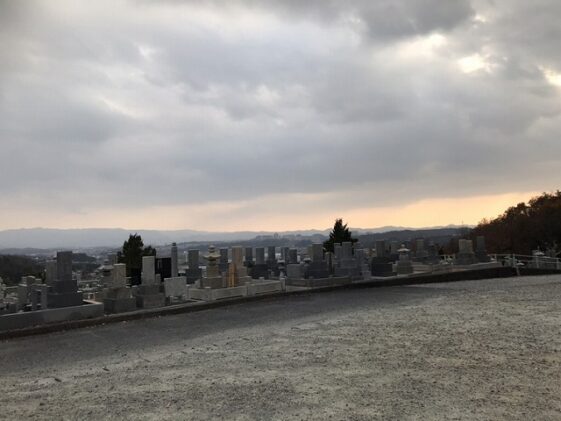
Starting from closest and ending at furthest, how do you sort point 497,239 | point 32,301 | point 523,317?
1. point 523,317
2. point 32,301
3. point 497,239

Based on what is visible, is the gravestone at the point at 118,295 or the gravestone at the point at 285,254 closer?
the gravestone at the point at 118,295

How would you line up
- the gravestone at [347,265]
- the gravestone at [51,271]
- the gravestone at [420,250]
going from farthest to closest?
the gravestone at [420,250], the gravestone at [347,265], the gravestone at [51,271]

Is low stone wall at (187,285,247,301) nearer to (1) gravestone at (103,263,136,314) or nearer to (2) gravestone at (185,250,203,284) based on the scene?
(1) gravestone at (103,263,136,314)

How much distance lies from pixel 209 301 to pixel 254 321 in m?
3.05

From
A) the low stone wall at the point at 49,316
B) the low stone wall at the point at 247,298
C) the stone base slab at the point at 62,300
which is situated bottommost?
the low stone wall at the point at 247,298

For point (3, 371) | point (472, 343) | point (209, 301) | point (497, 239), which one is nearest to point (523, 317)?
point (472, 343)

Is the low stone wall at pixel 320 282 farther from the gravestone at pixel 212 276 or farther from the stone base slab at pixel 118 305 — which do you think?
the stone base slab at pixel 118 305

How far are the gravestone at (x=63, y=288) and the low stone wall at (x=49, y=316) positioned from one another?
253 millimetres

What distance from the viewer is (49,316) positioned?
31.6 feet

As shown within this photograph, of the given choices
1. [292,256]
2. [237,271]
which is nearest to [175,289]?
[237,271]

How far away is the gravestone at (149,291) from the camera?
11430 mm

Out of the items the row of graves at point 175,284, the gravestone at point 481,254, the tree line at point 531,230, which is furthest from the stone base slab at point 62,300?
the tree line at point 531,230

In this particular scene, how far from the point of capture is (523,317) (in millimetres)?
8234

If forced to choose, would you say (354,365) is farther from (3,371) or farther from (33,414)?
(3,371)
